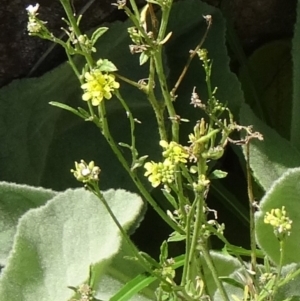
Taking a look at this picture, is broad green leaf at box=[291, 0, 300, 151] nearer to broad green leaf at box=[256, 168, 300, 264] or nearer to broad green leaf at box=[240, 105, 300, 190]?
broad green leaf at box=[240, 105, 300, 190]

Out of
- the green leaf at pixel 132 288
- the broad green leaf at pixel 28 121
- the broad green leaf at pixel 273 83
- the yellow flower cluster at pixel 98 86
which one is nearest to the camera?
the yellow flower cluster at pixel 98 86

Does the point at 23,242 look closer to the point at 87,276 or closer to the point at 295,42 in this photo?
the point at 87,276

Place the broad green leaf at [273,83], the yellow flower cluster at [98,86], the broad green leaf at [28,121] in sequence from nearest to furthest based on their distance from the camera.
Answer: the yellow flower cluster at [98,86] → the broad green leaf at [28,121] → the broad green leaf at [273,83]

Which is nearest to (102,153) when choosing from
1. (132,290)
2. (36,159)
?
(36,159)

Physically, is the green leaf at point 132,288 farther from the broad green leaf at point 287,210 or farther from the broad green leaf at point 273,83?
the broad green leaf at point 273,83

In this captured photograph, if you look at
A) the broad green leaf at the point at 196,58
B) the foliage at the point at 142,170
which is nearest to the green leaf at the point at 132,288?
the foliage at the point at 142,170

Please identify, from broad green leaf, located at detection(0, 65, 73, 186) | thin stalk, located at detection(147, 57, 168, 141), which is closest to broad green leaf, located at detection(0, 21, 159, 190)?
broad green leaf, located at detection(0, 65, 73, 186)

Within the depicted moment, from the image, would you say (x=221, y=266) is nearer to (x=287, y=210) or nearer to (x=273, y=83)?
(x=287, y=210)
